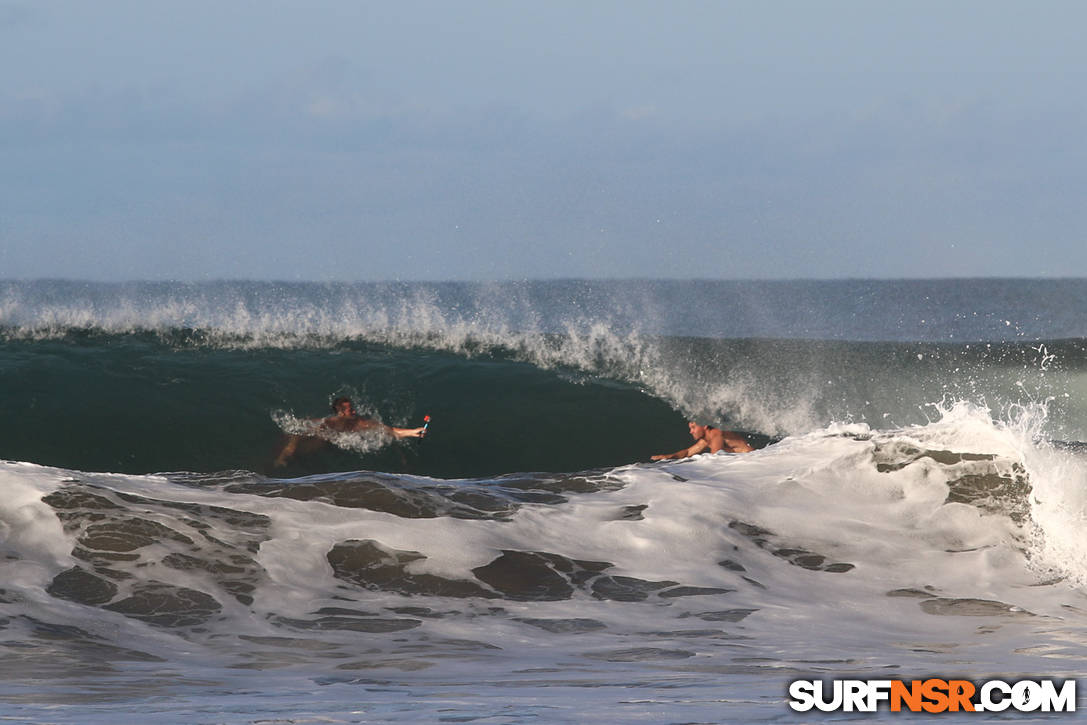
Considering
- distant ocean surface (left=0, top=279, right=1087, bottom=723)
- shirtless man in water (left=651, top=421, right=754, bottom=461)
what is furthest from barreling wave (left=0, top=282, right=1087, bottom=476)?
shirtless man in water (left=651, top=421, right=754, bottom=461)

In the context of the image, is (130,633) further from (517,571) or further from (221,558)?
(517,571)

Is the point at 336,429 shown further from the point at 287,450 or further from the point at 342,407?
the point at 287,450

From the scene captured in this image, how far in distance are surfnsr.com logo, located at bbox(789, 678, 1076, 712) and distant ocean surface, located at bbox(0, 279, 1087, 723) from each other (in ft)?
0.70

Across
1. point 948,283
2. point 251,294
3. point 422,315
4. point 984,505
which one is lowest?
point 984,505

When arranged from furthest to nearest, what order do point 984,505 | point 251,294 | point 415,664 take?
point 251,294 < point 984,505 < point 415,664

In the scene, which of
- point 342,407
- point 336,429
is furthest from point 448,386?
point 336,429

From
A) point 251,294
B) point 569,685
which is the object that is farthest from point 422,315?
point 251,294

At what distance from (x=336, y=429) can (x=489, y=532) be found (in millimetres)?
5281

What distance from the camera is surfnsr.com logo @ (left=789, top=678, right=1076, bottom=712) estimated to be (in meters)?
5.19

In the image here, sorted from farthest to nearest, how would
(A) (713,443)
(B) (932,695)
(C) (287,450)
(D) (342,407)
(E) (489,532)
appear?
(D) (342,407) → (C) (287,450) → (A) (713,443) → (E) (489,532) → (B) (932,695)

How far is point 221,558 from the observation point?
26.9 feet

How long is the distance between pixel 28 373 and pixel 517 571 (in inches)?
383

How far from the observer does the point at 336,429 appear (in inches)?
550

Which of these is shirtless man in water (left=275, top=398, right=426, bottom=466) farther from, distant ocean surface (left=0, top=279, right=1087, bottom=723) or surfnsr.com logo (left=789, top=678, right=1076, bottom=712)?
surfnsr.com logo (left=789, top=678, right=1076, bottom=712)
